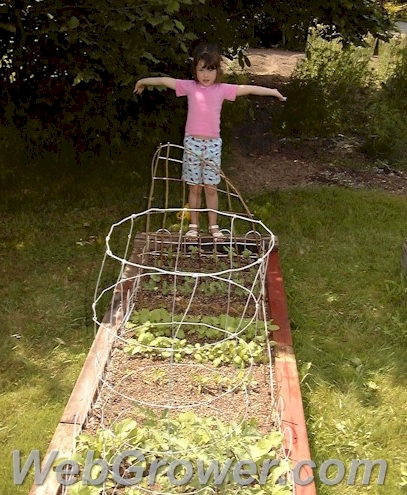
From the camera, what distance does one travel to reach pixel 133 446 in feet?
8.58

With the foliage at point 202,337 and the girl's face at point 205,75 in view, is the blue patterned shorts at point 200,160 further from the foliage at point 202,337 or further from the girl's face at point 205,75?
the foliage at point 202,337

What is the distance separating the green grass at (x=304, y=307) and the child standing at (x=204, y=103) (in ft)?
2.86

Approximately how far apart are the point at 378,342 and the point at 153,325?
51.2 inches

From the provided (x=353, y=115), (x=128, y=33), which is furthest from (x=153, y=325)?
(x=353, y=115)

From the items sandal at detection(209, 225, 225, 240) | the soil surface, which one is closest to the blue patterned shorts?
sandal at detection(209, 225, 225, 240)

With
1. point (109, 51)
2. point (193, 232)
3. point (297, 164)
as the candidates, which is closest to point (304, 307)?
point (193, 232)

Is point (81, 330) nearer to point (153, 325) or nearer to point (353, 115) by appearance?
point (153, 325)

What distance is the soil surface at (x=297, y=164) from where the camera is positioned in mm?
6371

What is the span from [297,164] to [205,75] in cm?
278

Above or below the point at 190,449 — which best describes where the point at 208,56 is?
above

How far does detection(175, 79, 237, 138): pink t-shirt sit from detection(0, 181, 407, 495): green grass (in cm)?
110

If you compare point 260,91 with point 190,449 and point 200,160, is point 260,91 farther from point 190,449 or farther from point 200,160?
point 190,449

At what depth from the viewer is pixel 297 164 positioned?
22.5 ft

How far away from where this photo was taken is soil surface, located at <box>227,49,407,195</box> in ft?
20.9
